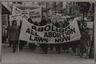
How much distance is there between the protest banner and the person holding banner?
219 mm

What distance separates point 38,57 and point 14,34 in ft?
3.98

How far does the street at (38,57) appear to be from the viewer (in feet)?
32.1

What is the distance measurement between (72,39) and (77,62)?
0.93m

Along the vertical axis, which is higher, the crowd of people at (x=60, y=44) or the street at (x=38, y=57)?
the crowd of people at (x=60, y=44)

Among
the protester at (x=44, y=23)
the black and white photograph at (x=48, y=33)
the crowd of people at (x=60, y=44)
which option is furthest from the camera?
the crowd of people at (x=60, y=44)

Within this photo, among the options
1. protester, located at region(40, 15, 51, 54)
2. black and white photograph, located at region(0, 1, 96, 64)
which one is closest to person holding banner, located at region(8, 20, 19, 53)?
black and white photograph, located at region(0, 1, 96, 64)

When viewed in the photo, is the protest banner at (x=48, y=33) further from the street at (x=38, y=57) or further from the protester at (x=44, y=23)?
the street at (x=38, y=57)

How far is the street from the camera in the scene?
979cm

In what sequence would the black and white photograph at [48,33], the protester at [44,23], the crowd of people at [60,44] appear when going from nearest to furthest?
the black and white photograph at [48,33], the protester at [44,23], the crowd of people at [60,44]

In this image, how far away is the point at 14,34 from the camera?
10.3m

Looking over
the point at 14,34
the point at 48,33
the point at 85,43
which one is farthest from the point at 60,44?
the point at 14,34

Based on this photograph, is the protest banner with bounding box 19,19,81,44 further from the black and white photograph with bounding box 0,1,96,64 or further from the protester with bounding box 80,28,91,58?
the protester with bounding box 80,28,91,58

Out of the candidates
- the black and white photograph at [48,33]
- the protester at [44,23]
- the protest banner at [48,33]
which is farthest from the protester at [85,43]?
the protester at [44,23]

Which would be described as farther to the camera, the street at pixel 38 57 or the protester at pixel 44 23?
the protester at pixel 44 23
